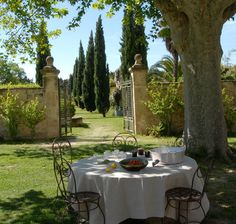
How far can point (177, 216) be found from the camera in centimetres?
458

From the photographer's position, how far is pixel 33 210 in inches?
222

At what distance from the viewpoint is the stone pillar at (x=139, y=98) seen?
14.0 m

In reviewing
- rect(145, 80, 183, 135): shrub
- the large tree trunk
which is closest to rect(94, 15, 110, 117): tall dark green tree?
rect(145, 80, 183, 135): shrub

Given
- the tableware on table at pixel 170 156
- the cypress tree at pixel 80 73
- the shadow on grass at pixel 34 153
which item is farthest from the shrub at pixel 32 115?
the cypress tree at pixel 80 73

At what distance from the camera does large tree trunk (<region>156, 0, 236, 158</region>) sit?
8500 mm

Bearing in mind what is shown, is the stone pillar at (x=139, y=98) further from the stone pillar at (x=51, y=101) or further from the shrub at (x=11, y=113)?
the shrub at (x=11, y=113)

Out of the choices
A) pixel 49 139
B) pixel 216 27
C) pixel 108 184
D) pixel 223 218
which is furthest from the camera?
pixel 49 139

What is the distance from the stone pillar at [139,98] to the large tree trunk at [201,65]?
506 centimetres

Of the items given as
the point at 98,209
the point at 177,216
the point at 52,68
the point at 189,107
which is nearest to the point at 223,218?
the point at 177,216

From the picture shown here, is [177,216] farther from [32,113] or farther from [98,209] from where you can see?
[32,113]

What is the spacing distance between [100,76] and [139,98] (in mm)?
15105

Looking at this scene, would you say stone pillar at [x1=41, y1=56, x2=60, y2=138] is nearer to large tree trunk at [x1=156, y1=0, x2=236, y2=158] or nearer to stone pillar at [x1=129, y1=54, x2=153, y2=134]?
stone pillar at [x1=129, y1=54, x2=153, y2=134]

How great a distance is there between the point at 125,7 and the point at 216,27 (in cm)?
482

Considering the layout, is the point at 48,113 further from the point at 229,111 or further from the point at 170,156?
the point at 170,156
